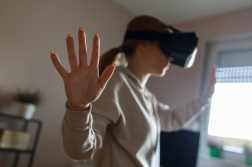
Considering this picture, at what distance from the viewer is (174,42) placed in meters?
1.06

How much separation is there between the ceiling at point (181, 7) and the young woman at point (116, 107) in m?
0.94

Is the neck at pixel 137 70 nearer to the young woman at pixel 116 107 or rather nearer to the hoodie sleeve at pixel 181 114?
the young woman at pixel 116 107

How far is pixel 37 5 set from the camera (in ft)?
5.86

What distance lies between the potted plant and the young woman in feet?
2.65

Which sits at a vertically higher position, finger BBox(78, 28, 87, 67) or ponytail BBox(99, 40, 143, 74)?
finger BBox(78, 28, 87, 67)

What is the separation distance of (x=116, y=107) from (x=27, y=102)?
1.02m

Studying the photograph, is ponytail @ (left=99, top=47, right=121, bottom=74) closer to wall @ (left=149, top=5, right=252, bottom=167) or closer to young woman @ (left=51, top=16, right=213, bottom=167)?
young woman @ (left=51, top=16, right=213, bottom=167)

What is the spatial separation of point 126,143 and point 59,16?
1315 millimetres

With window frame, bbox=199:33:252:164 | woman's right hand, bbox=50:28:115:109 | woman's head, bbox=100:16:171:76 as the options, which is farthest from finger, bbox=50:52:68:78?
window frame, bbox=199:33:252:164

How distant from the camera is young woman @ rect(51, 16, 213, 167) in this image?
51 centimetres

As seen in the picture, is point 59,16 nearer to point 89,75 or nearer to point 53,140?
point 53,140

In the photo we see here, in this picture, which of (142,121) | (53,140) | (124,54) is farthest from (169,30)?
(53,140)

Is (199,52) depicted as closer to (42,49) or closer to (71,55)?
(42,49)

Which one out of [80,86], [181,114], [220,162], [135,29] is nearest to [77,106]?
[80,86]
